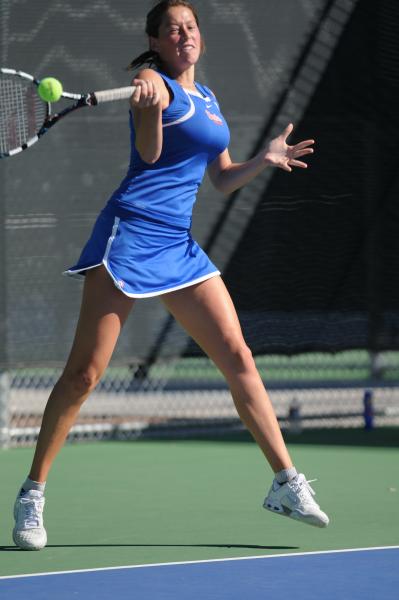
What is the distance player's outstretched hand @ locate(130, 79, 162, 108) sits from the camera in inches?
169

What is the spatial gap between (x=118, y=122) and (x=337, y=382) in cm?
198

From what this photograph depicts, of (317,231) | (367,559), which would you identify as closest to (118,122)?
(317,231)

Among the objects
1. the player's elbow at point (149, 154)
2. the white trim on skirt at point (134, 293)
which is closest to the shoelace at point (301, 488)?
the white trim on skirt at point (134, 293)

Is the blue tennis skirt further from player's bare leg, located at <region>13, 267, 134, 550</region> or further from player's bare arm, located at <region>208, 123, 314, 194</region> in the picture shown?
player's bare arm, located at <region>208, 123, 314, 194</region>

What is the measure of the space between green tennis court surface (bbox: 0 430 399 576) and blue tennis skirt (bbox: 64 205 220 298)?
0.83 meters

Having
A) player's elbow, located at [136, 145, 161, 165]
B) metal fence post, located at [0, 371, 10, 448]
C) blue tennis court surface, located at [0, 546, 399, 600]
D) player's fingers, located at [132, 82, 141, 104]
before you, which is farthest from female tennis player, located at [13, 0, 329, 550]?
metal fence post, located at [0, 371, 10, 448]

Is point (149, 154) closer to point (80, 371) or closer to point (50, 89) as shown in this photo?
point (50, 89)

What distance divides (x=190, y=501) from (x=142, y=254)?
4.60ft

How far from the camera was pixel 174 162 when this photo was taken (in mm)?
4660

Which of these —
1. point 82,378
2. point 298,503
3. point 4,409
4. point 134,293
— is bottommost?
point 4,409

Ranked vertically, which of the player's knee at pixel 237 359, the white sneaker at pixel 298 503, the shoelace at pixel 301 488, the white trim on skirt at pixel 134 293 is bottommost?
the white sneaker at pixel 298 503

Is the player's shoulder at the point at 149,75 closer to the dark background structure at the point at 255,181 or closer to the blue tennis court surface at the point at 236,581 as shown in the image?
the blue tennis court surface at the point at 236,581

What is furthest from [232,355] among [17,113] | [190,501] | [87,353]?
[17,113]

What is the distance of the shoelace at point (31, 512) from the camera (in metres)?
4.56
